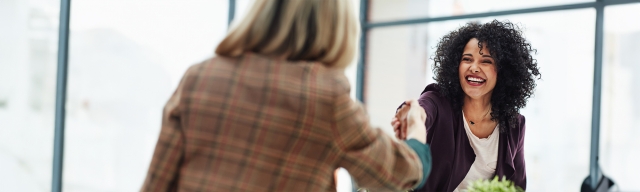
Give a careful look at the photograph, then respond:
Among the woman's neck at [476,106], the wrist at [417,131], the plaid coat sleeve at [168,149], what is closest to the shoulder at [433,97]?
the woman's neck at [476,106]

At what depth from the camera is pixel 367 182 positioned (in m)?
1.40

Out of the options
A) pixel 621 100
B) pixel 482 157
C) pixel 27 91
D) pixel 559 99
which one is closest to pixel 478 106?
pixel 482 157

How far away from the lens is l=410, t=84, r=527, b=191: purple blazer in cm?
226

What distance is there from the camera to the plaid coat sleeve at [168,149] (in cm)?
129

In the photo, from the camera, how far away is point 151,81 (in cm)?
445

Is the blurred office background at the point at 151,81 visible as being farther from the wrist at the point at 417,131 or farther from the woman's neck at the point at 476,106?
the wrist at the point at 417,131

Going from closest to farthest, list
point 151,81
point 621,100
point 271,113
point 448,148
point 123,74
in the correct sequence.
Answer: point 271,113 → point 448,148 → point 621,100 → point 123,74 → point 151,81

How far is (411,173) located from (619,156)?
2993mm

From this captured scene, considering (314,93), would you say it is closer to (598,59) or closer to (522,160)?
(522,160)

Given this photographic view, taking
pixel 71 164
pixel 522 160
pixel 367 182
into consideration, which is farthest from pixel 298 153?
pixel 71 164

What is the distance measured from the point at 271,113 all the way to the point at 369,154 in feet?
0.82

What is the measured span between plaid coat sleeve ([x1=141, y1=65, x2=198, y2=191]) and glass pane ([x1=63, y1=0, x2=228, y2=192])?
278 cm

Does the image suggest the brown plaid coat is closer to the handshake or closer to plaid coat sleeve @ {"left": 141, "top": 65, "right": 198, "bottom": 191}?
plaid coat sleeve @ {"left": 141, "top": 65, "right": 198, "bottom": 191}

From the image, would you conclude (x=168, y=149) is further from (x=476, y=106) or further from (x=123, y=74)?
(x=123, y=74)
